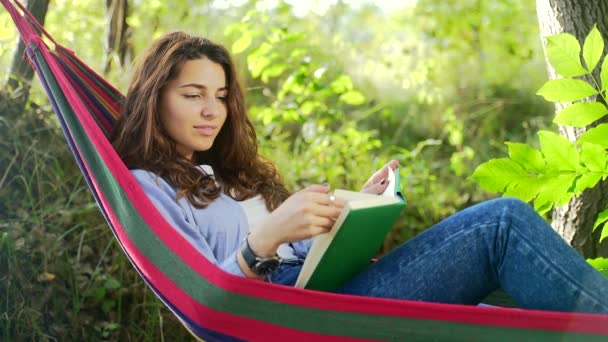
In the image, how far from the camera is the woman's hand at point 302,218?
4.87 feet

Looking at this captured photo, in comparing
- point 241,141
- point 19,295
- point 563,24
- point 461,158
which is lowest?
point 461,158

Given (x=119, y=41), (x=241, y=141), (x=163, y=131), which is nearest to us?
(x=163, y=131)

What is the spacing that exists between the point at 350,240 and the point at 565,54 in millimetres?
601

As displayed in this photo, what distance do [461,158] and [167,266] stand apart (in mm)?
4198

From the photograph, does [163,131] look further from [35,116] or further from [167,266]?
[35,116]

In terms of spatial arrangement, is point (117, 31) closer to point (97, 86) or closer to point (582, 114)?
point (97, 86)

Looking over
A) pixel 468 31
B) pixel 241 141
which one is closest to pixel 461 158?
pixel 468 31

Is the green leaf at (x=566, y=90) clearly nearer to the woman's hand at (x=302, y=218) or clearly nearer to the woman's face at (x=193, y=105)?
the woman's hand at (x=302, y=218)

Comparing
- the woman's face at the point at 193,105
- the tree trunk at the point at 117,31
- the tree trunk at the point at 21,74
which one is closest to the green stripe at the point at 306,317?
the woman's face at the point at 193,105

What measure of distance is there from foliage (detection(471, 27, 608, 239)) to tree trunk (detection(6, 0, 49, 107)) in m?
2.02

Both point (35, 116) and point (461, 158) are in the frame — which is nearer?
point (35, 116)

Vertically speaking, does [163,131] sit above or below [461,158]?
above

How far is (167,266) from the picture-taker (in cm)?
167

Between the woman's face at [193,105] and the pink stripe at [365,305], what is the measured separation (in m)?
0.35
